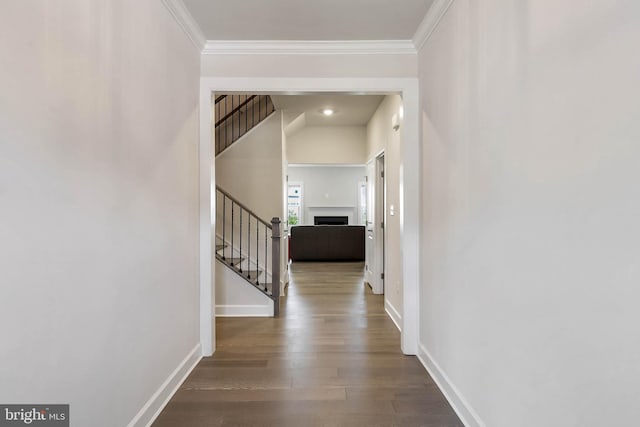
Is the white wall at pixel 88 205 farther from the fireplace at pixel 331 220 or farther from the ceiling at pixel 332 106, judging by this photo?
the fireplace at pixel 331 220

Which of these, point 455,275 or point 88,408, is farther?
point 455,275

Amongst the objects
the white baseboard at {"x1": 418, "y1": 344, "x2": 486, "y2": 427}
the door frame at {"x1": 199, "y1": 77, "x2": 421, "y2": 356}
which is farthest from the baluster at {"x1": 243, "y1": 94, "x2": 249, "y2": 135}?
the white baseboard at {"x1": 418, "y1": 344, "x2": 486, "y2": 427}

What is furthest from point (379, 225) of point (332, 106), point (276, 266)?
point (332, 106)

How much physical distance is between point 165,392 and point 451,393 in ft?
5.94

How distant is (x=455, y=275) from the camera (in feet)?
6.95

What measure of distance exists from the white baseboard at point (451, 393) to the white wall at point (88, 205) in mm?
1817

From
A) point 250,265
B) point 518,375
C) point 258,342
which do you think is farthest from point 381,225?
point 518,375

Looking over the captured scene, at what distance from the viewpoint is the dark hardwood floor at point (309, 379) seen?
79.9 inches

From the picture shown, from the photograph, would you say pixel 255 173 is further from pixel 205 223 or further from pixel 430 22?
pixel 430 22

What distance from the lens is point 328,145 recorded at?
661 centimetres

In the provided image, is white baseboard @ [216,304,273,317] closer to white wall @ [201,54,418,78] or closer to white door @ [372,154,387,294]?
white door @ [372,154,387,294]

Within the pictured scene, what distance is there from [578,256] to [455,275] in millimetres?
1011

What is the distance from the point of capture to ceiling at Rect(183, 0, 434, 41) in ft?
7.67

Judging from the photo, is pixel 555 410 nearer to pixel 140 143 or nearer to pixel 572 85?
pixel 572 85
